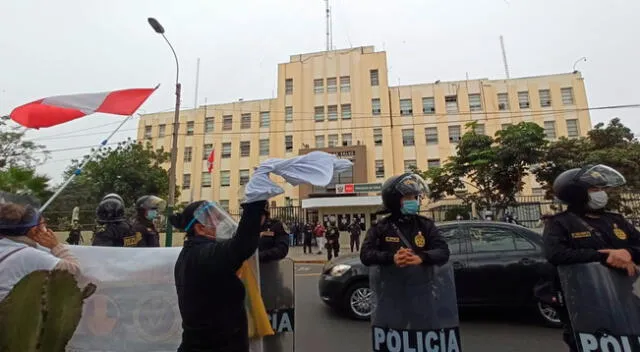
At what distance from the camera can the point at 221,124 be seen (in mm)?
34031

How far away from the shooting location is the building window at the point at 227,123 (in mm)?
33844

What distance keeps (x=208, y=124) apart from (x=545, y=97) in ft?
96.8

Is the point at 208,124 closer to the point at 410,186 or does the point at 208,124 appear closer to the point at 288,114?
the point at 288,114

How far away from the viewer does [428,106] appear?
30.8 meters

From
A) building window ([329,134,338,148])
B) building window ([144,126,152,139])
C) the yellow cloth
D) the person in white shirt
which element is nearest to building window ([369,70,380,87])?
building window ([329,134,338,148])

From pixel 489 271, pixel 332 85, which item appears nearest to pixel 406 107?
pixel 332 85

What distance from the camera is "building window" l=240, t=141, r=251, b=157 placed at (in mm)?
32844

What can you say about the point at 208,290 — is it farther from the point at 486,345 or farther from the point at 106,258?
the point at 486,345

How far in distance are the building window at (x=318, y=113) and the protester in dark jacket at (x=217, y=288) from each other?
29.6 metres

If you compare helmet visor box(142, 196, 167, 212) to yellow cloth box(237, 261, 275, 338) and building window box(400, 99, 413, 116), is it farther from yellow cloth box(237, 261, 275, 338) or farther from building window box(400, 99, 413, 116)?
building window box(400, 99, 413, 116)

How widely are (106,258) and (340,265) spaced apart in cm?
341

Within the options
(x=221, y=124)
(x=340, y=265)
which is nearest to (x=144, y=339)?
(x=340, y=265)

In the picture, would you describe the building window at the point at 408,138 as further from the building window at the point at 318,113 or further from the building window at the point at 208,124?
the building window at the point at 208,124

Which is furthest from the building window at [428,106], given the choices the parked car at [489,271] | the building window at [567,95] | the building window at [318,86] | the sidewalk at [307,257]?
the parked car at [489,271]
